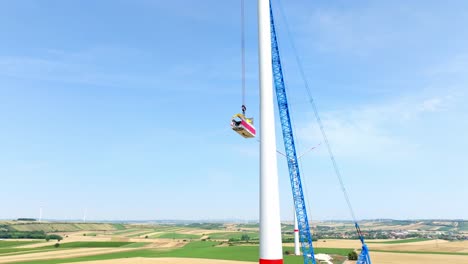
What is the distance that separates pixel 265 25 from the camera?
25.4 m

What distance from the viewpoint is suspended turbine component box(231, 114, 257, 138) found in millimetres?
25013

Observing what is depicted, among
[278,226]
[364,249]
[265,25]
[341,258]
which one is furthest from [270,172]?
[341,258]

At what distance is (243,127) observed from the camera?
25000 millimetres

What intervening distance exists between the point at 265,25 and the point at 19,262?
13236cm

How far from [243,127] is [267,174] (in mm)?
4064

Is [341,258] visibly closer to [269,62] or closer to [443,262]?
[443,262]

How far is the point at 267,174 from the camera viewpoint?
22.5 meters

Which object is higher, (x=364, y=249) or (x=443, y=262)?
(x=364, y=249)

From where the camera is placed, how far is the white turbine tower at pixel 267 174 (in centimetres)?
2173

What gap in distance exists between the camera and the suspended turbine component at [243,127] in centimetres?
2501

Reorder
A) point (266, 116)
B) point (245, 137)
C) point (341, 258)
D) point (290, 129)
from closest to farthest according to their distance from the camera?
1. point (266, 116)
2. point (245, 137)
3. point (290, 129)
4. point (341, 258)

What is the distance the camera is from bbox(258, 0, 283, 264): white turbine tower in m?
21.7

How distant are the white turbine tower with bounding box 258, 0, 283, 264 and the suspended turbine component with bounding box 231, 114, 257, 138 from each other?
189 centimetres

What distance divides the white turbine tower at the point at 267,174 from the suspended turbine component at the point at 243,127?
1887 mm
